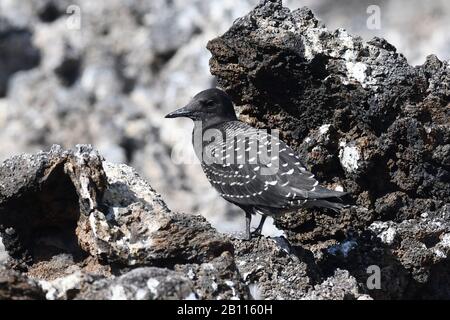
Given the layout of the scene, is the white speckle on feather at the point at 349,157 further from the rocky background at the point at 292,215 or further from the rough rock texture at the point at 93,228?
the rough rock texture at the point at 93,228

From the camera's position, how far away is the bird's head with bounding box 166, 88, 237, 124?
11.5 metres

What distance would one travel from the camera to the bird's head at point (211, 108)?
1148cm

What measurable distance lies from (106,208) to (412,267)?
10.0 ft

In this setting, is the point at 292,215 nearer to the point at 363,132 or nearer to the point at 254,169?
the point at 254,169

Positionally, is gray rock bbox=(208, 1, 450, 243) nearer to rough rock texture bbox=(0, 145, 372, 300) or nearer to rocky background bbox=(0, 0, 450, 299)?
rocky background bbox=(0, 0, 450, 299)

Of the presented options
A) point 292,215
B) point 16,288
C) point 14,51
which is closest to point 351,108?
point 292,215

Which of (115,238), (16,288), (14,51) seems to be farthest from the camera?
(14,51)

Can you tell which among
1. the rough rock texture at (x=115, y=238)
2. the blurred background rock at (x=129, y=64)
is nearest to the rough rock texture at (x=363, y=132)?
the rough rock texture at (x=115, y=238)

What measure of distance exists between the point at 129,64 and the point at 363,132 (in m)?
12.9

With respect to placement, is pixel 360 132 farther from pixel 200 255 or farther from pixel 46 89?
pixel 46 89

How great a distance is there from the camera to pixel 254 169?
1079 cm

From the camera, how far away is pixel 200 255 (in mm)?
8945

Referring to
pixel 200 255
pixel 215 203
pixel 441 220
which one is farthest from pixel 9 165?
pixel 215 203
